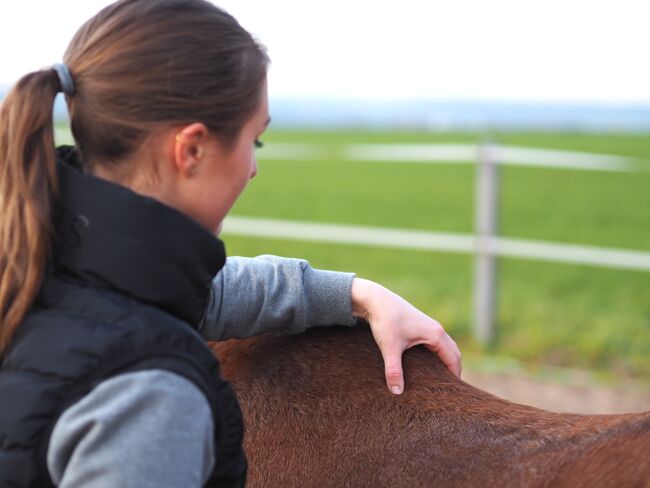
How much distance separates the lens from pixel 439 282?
790cm

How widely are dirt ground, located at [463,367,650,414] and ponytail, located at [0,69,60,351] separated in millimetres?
3721

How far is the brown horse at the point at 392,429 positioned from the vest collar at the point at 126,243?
42cm

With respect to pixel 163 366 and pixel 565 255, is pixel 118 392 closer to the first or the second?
pixel 163 366

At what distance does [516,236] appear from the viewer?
1081 centimetres

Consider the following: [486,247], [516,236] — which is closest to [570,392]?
[486,247]

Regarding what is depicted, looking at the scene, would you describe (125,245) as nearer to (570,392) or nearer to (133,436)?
(133,436)

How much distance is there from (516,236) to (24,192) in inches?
386

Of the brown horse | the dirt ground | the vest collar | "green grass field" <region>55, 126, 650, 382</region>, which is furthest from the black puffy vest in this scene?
"green grass field" <region>55, 126, 650, 382</region>

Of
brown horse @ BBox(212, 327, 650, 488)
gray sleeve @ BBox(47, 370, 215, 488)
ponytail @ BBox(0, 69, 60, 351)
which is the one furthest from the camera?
brown horse @ BBox(212, 327, 650, 488)

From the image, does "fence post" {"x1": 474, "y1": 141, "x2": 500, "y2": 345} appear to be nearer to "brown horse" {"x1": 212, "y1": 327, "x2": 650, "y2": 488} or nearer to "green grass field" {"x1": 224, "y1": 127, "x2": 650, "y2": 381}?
"green grass field" {"x1": 224, "y1": 127, "x2": 650, "y2": 381}

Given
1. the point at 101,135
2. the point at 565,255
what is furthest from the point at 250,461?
the point at 565,255

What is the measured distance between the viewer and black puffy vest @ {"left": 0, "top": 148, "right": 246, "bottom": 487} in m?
1.21

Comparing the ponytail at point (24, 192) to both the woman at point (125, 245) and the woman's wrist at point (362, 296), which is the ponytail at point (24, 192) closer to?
the woman at point (125, 245)

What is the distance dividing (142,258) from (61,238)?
12 centimetres
